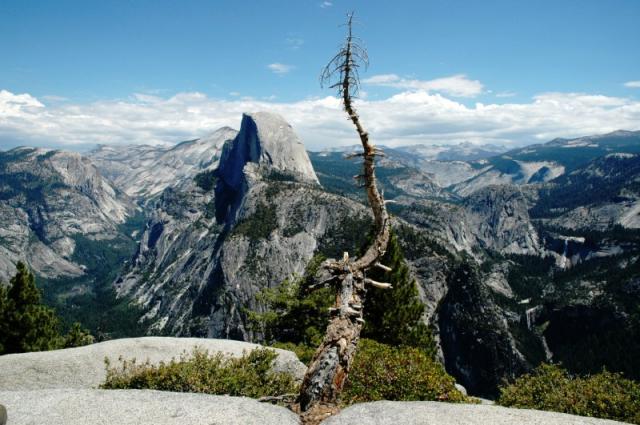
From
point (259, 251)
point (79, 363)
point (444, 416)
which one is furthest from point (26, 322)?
point (259, 251)

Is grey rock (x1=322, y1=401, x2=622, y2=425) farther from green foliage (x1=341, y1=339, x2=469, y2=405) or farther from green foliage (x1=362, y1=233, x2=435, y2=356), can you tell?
green foliage (x1=362, y1=233, x2=435, y2=356)

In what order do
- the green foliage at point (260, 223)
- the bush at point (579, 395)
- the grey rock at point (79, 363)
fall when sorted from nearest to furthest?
the bush at point (579, 395)
the grey rock at point (79, 363)
the green foliage at point (260, 223)

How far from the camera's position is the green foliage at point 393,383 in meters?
14.3

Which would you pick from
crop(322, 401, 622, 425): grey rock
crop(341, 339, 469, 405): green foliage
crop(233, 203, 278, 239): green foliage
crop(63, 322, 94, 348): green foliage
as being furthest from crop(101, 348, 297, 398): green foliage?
crop(233, 203, 278, 239): green foliage

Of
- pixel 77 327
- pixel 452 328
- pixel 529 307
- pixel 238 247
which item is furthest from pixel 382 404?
pixel 529 307

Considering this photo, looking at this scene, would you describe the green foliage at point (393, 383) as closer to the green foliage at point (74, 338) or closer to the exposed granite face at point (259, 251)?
the green foliage at point (74, 338)

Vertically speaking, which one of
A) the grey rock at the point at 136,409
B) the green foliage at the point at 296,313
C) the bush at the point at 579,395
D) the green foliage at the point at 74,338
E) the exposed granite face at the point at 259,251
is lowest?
the exposed granite face at the point at 259,251

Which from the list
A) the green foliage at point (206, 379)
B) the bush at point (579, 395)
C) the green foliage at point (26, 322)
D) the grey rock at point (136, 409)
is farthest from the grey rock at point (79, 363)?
the green foliage at point (26, 322)

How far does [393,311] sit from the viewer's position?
121 feet

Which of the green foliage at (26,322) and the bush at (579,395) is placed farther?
the green foliage at (26,322)

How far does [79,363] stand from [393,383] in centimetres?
1522

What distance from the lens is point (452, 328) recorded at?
13612 cm

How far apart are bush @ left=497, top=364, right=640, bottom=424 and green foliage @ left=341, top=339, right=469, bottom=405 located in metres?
2.37

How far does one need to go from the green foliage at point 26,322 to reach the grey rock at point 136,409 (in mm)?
25887
